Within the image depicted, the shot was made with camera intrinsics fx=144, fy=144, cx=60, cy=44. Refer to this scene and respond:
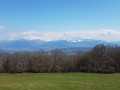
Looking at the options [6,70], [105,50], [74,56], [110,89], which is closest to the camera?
[110,89]

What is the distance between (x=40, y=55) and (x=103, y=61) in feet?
89.9

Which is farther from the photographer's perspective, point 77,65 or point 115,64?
point 77,65

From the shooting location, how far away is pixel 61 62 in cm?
6350

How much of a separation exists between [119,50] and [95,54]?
36.6 feet

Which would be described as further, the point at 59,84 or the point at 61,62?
the point at 61,62

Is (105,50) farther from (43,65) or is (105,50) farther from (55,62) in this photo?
(43,65)

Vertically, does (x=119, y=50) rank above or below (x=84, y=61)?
above

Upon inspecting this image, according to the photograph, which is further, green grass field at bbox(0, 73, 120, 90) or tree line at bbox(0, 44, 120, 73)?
tree line at bbox(0, 44, 120, 73)

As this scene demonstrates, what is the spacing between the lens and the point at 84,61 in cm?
6356

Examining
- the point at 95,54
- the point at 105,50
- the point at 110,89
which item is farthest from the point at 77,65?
the point at 110,89

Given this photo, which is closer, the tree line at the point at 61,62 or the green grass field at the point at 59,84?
the green grass field at the point at 59,84

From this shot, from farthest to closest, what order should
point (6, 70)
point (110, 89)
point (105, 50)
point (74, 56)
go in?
point (74, 56), point (105, 50), point (6, 70), point (110, 89)

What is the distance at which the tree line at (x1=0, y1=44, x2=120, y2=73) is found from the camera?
191 ft

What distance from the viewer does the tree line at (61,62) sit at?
5834 cm
